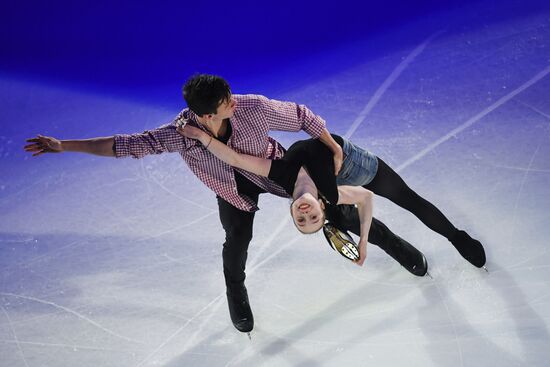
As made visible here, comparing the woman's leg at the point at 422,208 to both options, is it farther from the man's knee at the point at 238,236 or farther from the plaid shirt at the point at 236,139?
the man's knee at the point at 238,236

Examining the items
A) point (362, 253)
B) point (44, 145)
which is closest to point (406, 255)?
point (362, 253)

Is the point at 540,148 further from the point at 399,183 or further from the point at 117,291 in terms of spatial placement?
the point at 117,291

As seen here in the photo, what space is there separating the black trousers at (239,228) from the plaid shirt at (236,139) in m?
0.05

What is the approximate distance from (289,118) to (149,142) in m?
0.66

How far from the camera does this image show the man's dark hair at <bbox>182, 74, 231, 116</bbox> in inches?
121

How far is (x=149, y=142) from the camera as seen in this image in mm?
3277

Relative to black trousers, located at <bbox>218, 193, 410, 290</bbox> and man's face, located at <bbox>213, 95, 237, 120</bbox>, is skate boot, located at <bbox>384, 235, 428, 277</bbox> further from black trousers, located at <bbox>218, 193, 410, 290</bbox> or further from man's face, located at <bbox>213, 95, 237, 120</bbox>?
man's face, located at <bbox>213, 95, 237, 120</bbox>

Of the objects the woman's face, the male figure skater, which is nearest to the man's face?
the male figure skater

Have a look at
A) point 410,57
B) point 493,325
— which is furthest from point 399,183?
point 410,57

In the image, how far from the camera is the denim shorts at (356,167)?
140 inches

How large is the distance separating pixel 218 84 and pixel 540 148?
96.2 inches

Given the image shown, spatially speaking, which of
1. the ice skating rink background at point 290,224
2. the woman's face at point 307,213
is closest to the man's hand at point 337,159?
the woman's face at point 307,213

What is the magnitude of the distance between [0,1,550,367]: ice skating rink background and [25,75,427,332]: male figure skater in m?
0.27

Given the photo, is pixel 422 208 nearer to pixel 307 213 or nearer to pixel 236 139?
pixel 307 213
